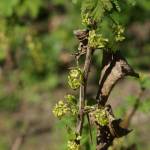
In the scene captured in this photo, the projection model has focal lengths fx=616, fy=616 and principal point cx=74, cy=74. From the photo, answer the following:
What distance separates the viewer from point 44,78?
23.3 feet

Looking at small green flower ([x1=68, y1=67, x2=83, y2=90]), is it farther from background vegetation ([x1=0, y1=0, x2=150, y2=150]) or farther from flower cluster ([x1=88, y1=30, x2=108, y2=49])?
background vegetation ([x1=0, y1=0, x2=150, y2=150])

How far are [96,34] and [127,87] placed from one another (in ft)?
13.9

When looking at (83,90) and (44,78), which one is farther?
(44,78)

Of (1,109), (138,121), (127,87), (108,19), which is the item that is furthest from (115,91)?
(108,19)

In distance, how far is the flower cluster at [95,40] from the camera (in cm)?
267

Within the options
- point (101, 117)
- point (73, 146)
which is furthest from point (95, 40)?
point (73, 146)

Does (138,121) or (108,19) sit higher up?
(108,19)

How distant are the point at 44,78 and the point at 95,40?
4.45 m

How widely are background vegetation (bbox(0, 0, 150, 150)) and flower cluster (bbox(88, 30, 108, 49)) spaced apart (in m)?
2.73

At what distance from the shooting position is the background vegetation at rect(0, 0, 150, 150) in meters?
6.06

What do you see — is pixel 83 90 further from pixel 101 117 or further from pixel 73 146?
pixel 73 146

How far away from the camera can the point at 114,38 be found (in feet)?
9.11

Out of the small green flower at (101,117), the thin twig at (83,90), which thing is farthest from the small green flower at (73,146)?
the small green flower at (101,117)

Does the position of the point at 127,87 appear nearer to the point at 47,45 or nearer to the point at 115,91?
the point at 115,91
